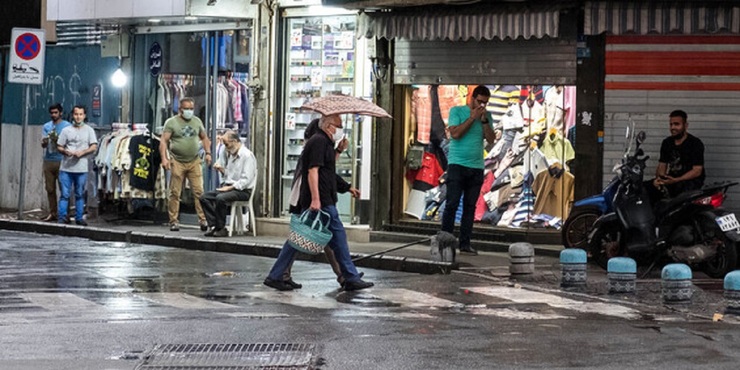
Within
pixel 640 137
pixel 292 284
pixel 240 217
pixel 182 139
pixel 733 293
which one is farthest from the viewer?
pixel 182 139

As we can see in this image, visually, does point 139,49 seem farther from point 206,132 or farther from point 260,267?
point 260,267

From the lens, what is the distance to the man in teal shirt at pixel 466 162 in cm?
1928

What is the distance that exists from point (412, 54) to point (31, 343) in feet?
36.0

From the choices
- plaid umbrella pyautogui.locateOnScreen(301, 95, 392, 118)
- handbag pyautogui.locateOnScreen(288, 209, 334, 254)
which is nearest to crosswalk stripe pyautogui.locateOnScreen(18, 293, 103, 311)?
handbag pyautogui.locateOnScreen(288, 209, 334, 254)

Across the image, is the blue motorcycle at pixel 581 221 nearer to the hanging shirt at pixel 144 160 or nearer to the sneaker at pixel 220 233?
the sneaker at pixel 220 233

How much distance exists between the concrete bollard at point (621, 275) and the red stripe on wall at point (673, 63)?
4.77 metres

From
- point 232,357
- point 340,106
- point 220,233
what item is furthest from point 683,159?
point 232,357

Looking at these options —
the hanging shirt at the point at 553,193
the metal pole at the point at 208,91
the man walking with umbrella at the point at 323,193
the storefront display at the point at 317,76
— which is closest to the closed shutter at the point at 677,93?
the hanging shirt at the point at 553,193

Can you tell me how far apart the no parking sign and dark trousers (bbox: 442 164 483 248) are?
8822mm

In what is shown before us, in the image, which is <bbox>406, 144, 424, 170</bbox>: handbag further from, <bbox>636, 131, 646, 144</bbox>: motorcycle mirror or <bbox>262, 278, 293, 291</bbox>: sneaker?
<bbox>262, 278, 293, 291</bbox>: sneaker

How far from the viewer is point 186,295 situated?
14.8m

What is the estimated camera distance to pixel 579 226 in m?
18.8

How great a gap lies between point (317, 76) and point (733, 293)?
10481 millimetres

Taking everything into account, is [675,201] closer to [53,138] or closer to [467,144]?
[467,144]
